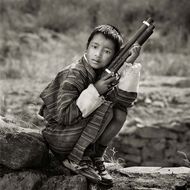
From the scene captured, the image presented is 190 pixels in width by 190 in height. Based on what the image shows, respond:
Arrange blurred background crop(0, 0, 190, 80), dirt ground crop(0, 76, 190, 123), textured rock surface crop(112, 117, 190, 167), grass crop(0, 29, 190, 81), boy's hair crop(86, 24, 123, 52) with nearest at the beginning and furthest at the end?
1. boy's hair crop(86, 24, 123, 52)
2. textured rock surface crop(112, 117, 190, 167)
3. dirt ground crop(0, 76, 190, 123)
4. grass crop(0, 29, 190, 81)
5. blurred background crop(0, 0, 190, 80)

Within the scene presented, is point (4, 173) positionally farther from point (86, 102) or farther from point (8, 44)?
point (8, 44)

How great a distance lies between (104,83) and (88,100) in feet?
0.54

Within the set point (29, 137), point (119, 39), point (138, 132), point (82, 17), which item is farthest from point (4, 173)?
point (82, 17)

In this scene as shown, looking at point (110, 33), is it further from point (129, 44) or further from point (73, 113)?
point (73, 113)

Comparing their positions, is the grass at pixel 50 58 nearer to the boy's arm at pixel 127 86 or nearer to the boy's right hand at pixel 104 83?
the boy's arm at pixel 127 86

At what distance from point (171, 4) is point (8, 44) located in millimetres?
5727

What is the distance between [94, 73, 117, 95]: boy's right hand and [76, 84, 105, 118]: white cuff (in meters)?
0.04

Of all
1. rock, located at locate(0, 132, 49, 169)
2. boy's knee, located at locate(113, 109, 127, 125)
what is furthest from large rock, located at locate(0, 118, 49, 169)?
boy's knee, located at locate(113, 109, 127, 125)

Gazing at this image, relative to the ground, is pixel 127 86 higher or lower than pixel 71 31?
higher

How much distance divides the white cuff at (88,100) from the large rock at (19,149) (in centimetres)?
44

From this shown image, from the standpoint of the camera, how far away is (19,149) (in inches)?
143

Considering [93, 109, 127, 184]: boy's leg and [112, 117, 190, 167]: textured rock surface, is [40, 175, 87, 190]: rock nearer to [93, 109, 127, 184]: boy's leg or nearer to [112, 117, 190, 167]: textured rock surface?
[93, 109, 127, 184]: boy's leg

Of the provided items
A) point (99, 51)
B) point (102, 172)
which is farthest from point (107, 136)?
point (99, 51)

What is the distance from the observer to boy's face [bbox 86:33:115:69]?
12.0 ft
